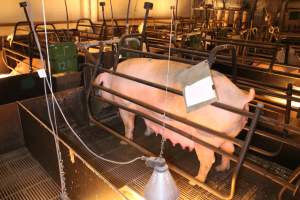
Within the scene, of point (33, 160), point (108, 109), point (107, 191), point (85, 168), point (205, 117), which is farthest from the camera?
point (108, 109)

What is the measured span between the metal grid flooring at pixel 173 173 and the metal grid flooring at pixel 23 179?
0.40 meters

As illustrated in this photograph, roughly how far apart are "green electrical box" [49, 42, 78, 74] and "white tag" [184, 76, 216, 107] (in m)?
2.11

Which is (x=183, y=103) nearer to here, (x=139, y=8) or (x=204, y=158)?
(x=204, y=158)

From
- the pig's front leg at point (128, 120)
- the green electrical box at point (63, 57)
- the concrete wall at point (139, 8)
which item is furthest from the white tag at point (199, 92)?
the concrete wall at point (139, 8)

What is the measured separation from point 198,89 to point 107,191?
0.68 meters

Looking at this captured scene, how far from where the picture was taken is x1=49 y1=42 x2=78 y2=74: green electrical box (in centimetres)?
310

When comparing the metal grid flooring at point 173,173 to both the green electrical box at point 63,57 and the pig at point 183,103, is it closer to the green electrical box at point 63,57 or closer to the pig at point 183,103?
the pig at point 183,103

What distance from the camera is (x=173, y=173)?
7.05 ft

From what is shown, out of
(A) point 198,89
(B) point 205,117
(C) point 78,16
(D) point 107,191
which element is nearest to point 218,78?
(B) point 205,117

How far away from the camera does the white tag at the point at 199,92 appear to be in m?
1.33

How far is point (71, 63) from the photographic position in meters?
3.27

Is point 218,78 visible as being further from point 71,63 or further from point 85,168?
point 71,63

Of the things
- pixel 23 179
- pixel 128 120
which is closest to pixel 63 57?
pixel 128 120

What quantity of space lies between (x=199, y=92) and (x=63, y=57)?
2.22 meters
